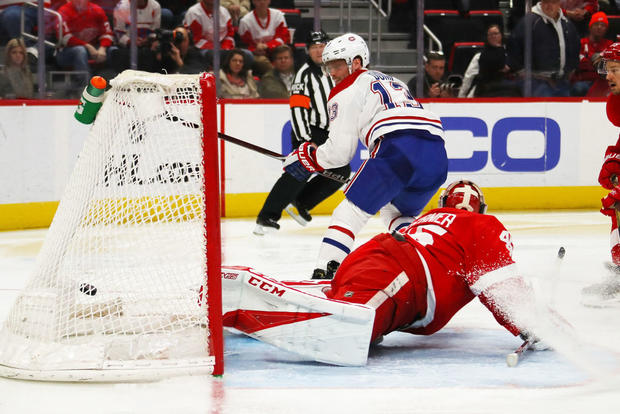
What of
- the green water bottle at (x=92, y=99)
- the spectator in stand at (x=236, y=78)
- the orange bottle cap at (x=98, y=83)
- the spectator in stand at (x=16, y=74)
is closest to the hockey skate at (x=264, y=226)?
the spectator in stand at (x=236, y=78)

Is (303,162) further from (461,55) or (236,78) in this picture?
(461,55)

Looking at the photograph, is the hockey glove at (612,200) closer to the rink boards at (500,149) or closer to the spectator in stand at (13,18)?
the rink boards at (500,149)

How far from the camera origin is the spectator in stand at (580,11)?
7484 mm

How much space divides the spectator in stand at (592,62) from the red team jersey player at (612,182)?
11.0ft

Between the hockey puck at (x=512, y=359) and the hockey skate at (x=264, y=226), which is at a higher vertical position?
the hockey puck at (x=512, y=359)

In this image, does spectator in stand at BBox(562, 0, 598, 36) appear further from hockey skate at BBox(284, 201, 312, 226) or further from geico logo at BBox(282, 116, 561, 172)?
hockey skate at BBox(284, 201, 312, 226)

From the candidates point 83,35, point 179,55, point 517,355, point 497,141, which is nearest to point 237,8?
point 179,55

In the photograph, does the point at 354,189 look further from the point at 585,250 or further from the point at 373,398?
the point at 585,250

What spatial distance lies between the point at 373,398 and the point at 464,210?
773 mm

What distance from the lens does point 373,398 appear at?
2.58 meters

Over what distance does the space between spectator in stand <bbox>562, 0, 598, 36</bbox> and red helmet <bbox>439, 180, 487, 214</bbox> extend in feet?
15.3

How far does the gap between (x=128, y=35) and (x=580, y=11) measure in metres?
3.30

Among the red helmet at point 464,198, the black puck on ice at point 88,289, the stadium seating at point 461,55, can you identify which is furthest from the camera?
the stadium seating at point 461,55

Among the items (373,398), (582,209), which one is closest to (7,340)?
(373,398)
